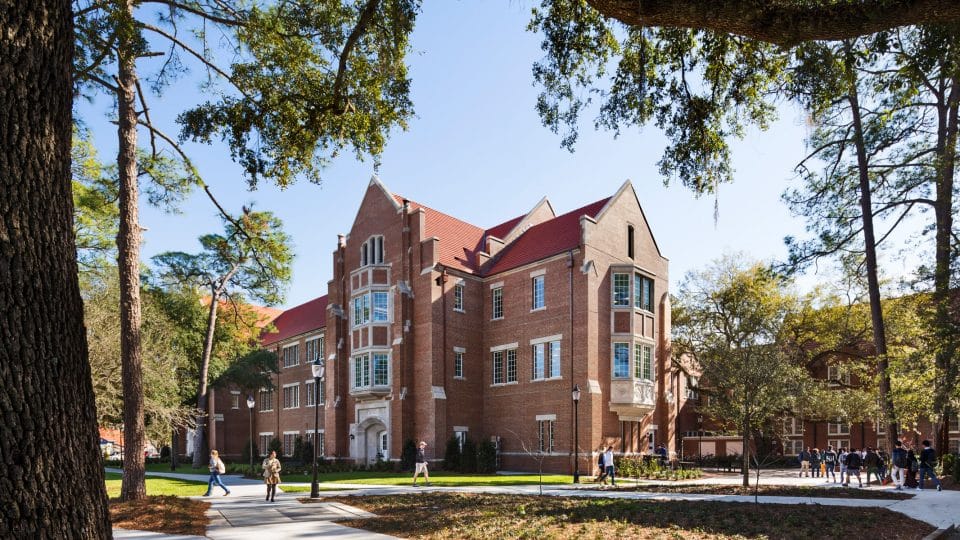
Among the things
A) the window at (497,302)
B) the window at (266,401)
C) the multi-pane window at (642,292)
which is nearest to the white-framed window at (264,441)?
the window at (266,401)

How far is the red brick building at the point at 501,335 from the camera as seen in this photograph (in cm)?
Answer: 3425

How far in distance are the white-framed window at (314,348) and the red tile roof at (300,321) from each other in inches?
33.7

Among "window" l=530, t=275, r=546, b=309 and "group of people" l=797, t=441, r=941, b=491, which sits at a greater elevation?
"window" l=530, t=275, r=546, b=309

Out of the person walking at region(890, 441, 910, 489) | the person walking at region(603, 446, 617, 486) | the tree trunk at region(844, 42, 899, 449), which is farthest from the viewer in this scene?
the tree trunk at region(844, 42, 899, 449)

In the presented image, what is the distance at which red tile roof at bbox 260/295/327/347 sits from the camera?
53.3 metres

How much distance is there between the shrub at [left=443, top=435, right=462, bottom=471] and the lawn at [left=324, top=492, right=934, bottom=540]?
1784cm

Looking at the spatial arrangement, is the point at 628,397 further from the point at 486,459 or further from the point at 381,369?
the point at 381,369

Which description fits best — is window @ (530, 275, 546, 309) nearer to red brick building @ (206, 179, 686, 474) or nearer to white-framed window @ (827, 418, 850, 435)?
red brick building @ (206, 179, 686, 474)

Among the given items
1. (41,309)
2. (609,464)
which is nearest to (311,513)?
(609,464)

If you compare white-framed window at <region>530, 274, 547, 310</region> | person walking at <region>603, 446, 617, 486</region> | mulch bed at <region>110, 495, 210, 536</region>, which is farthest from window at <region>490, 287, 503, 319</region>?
mulch bed at <region>110, 495, 210, 536</region>

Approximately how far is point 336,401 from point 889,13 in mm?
38635

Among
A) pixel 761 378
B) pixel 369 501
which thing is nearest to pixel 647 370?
pixel 761 378

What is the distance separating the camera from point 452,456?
34719 mm

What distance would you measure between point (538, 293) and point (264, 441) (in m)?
Result: 30.8
